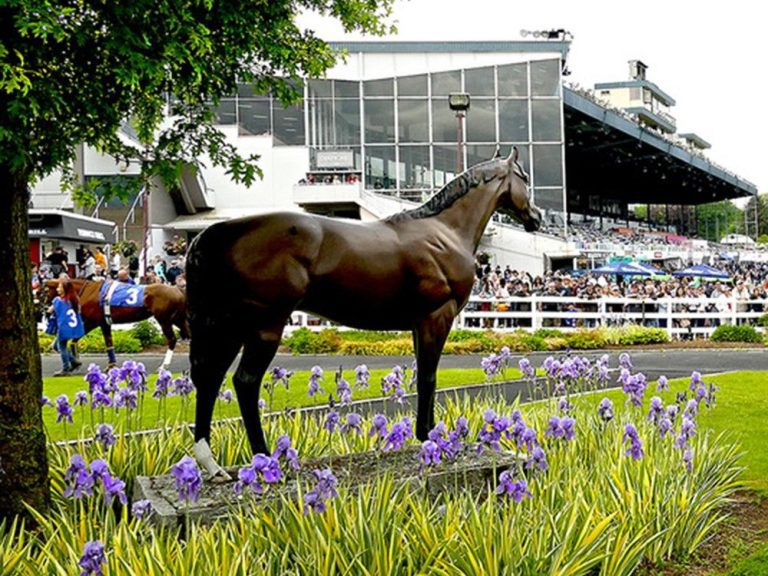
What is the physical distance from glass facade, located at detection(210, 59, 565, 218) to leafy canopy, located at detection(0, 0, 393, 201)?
111 feet

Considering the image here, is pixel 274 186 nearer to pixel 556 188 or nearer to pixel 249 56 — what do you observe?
pixel 556 188

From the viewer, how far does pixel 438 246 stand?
19.1 feet

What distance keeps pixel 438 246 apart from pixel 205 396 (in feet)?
6.60

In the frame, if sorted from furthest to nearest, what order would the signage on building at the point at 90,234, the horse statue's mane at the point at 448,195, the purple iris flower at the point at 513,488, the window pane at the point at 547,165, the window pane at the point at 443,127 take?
the window pane at the point at 443,127, the window pane at the point at 547,165, the signage on building at the point at 90,234, the horse statue's mane at the point at 448,195, the purple iris flower at the point at 513,488

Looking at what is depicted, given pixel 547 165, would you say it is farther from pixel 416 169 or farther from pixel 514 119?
pixel 416 169

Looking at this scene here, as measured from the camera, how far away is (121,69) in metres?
3.76

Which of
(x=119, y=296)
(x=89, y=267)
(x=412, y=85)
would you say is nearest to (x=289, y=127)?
(x=412, y=85)

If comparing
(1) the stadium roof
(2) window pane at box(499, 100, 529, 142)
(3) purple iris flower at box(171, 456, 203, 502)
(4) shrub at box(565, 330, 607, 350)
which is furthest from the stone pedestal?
(1) the stadium roof

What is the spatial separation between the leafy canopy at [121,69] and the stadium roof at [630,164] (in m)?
37.3

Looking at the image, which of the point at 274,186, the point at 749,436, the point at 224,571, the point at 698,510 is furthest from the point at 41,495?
the point at 274,186

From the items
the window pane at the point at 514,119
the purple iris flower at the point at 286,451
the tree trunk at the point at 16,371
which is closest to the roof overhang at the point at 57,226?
the tree trunk at the point at 16,371

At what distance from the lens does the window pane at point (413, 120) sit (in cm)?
3966

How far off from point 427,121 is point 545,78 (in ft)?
20.8

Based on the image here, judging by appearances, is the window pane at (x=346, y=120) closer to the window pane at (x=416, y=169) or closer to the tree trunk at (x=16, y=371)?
the window pane at (x=416, y=169)
